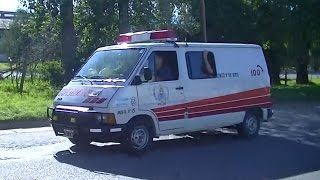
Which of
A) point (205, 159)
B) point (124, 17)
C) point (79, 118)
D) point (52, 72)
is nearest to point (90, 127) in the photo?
point (79, 118)

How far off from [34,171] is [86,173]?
0.85m

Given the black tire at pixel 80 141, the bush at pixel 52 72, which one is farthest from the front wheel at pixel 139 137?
the bush at pixel 52 72

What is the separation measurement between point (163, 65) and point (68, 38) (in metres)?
16.7

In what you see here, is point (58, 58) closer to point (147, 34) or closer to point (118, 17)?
point (118, 17)

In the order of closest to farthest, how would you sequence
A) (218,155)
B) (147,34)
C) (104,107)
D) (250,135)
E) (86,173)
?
(86,173)
(104,107)
(218,155)
(147,34)
(250,135)

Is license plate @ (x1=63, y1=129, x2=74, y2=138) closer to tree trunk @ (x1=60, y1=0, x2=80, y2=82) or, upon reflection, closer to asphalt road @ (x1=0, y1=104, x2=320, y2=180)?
asphalt road @ (x1=0, y1=104, x2=320, y2=180)

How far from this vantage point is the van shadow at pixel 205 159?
886 cm

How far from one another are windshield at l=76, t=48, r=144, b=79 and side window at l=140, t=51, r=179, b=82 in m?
0.26

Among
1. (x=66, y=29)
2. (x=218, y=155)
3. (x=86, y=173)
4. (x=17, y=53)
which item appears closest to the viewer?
(x=86, y=173)

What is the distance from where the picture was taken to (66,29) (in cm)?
2648

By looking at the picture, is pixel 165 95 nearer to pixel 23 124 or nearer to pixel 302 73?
pixel 23 124

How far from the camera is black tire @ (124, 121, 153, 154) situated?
33.0 feet

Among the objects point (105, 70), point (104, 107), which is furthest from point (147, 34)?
point (104, 107)

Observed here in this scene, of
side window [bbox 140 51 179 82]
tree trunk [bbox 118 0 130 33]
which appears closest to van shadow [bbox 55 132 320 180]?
side window [bbox 140 51 179 82]
